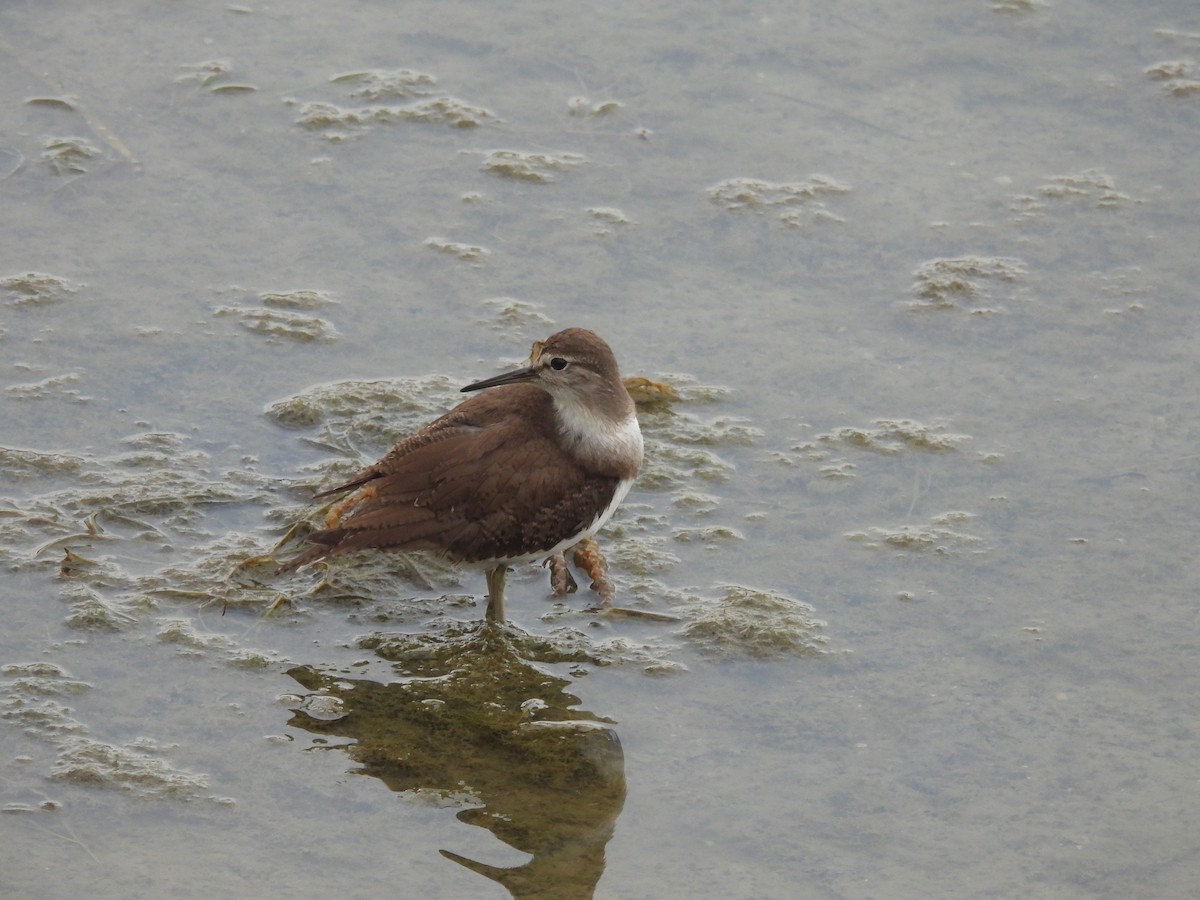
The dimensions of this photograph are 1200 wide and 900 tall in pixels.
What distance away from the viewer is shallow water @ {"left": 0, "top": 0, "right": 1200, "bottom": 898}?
201 inches

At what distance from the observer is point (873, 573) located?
6090mm

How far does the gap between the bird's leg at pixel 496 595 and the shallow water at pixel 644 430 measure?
0.10 meters

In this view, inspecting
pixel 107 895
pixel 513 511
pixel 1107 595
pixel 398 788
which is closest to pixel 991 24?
pixel 1107 595

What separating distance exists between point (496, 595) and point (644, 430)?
115 centimetres

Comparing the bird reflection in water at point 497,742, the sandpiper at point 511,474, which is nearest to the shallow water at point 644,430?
the bird reflection in water at point 497,742

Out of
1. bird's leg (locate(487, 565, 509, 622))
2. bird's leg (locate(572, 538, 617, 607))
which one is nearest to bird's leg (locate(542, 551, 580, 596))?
bird's leg (locate(572, 538, 617, 607))

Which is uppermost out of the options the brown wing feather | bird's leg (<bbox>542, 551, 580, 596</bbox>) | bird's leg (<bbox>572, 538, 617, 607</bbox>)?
the brown wing feather

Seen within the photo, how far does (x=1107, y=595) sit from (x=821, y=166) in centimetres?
270

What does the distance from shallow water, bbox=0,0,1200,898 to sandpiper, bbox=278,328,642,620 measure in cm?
35

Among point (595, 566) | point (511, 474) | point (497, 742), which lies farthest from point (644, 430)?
point (497, 742)

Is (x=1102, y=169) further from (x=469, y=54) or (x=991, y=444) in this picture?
(x=469, y=54)

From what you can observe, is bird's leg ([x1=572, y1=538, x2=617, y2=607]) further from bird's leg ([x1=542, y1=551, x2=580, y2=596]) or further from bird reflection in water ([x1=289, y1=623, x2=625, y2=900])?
→ bird reflection in water ([x1=289, y1=623, x2=625, y2=900])

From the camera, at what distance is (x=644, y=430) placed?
6.75m

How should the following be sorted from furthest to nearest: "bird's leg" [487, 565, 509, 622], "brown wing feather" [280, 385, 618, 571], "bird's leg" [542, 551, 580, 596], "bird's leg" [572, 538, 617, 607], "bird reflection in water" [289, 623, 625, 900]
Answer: "bird's leg" [542, 551, 580, 596]
"bird's leg" [572, 538, 617, 607]
"bird's leg" [487, 565, 509, 622]
"brown wing feather" [280, 385, 618, 571]
"bird reflection in water" [289, 623, 625, 900]
